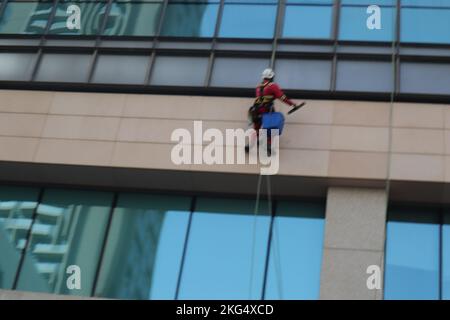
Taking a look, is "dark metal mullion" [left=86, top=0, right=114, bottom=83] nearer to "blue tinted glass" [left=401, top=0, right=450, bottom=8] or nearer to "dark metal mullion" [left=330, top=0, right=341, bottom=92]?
"dark metal mullion" [left=330, top=0, right=341, bottom=92]

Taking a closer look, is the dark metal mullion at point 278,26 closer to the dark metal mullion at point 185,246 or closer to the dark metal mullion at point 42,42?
the dark metal mullion at point 185,246

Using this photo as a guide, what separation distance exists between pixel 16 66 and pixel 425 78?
10.2 metres

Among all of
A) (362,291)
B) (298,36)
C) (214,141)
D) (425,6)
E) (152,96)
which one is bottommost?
(362,291)

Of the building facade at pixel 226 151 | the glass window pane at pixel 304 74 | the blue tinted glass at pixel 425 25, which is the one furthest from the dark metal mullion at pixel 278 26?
the blue tinted glass at pixel 425 25

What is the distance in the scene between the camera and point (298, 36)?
18.7 metres

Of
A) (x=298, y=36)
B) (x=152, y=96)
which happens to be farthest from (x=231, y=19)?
(x=152, y=96)

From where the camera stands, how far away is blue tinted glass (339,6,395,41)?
18.4 meters

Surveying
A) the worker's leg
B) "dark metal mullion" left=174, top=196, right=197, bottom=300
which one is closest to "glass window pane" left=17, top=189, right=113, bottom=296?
"dark metal mullion" left=174, top=196, right=197, bottom=300

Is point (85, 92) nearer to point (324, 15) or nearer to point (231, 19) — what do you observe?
point (231, 19)

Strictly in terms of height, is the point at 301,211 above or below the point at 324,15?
below

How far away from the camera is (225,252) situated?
16984 mm

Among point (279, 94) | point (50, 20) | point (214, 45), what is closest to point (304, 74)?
point (279, 94)

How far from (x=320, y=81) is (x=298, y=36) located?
4.93ft

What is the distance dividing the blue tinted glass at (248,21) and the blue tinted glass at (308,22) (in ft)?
1.32
